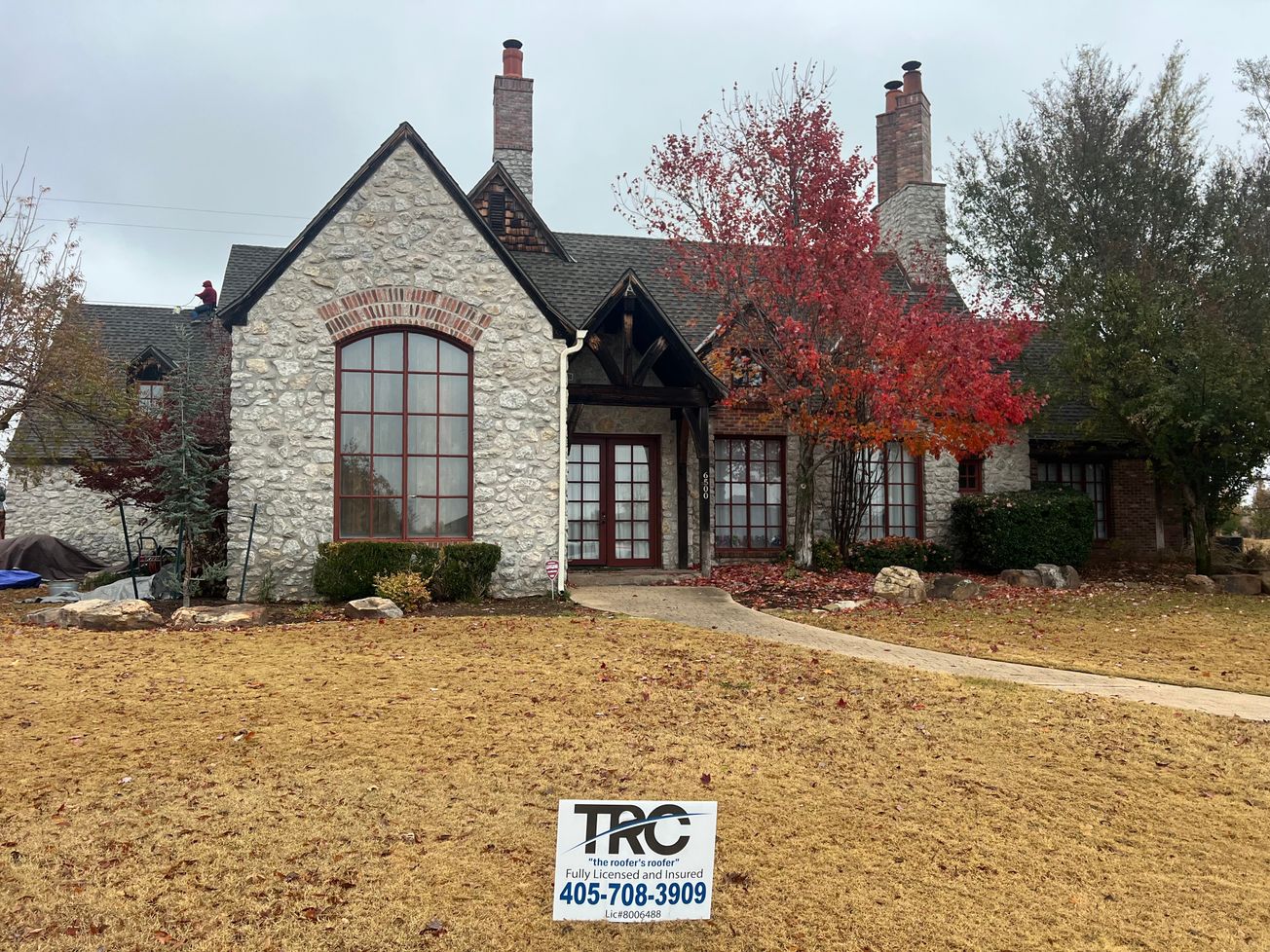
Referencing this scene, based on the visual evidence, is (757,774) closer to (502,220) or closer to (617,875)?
(617,875)

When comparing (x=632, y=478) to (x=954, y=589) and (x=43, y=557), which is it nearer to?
(x=954, y=589)

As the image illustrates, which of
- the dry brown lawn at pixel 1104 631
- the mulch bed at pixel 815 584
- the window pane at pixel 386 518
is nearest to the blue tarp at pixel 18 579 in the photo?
the window pane at pixel 386 518

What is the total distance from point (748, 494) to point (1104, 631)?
23.3ft

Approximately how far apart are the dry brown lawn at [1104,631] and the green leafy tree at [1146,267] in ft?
10.5

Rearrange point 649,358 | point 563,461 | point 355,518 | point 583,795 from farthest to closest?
point 649,358 < point 563,461 < point 355,518 < point 583,795

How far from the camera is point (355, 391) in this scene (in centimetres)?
1148

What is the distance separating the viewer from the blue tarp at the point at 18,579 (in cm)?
1511

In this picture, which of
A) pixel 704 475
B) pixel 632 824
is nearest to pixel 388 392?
pixel 704 475

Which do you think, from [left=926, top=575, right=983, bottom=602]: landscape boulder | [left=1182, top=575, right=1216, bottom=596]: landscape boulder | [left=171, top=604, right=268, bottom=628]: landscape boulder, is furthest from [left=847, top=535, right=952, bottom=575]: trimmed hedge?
[left=171, top=604, right=268, bottom=628]: landscape boulder

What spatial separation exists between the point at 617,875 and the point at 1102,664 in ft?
23.5

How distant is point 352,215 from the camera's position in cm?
1148

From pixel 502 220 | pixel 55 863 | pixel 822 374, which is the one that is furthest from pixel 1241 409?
pixel 55 863

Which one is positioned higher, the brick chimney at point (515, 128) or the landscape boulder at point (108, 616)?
the brick chimney at point (515, 128)

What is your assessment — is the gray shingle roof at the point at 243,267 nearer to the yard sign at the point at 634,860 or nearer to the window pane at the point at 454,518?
the window pane at the point at 454,518
